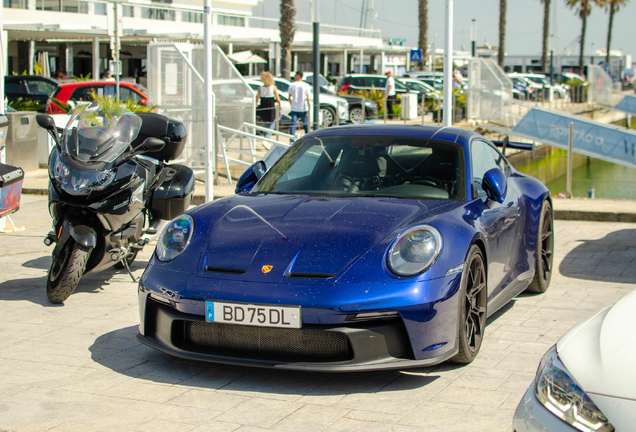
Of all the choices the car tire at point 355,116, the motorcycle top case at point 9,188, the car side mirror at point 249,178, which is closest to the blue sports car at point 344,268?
the car side mirror at point 249,178

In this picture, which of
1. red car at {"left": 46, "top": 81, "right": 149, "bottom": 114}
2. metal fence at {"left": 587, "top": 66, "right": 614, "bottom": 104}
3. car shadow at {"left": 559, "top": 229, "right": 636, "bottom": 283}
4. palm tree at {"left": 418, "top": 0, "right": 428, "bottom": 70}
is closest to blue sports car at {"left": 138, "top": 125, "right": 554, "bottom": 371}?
car shadow at {"left": 559, "top": 229, "right": 636, "bottom": 283}

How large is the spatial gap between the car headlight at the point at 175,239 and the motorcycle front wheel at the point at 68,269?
Result: 4.31 ft

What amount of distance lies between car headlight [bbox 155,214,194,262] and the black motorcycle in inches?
50.9

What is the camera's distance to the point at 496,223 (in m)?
4.92

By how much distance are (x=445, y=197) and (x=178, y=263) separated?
5.56 ft

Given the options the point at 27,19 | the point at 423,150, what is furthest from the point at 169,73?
the point at 27,19

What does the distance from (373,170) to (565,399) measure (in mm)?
2821

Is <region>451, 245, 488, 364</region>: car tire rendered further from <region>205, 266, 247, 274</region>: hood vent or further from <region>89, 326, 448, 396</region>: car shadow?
<region>205, 266, 247, 274</region>: hood vent

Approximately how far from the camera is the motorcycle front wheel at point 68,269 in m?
5.51

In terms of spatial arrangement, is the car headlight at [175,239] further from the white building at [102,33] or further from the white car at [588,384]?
the white building at [102,33]

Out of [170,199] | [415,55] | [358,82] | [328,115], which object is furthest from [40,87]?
[170,199]

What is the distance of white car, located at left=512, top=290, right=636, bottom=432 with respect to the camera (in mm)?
2275

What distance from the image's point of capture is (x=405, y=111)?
80.4 ft

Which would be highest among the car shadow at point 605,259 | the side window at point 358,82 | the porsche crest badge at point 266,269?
the side window at point 358,82
